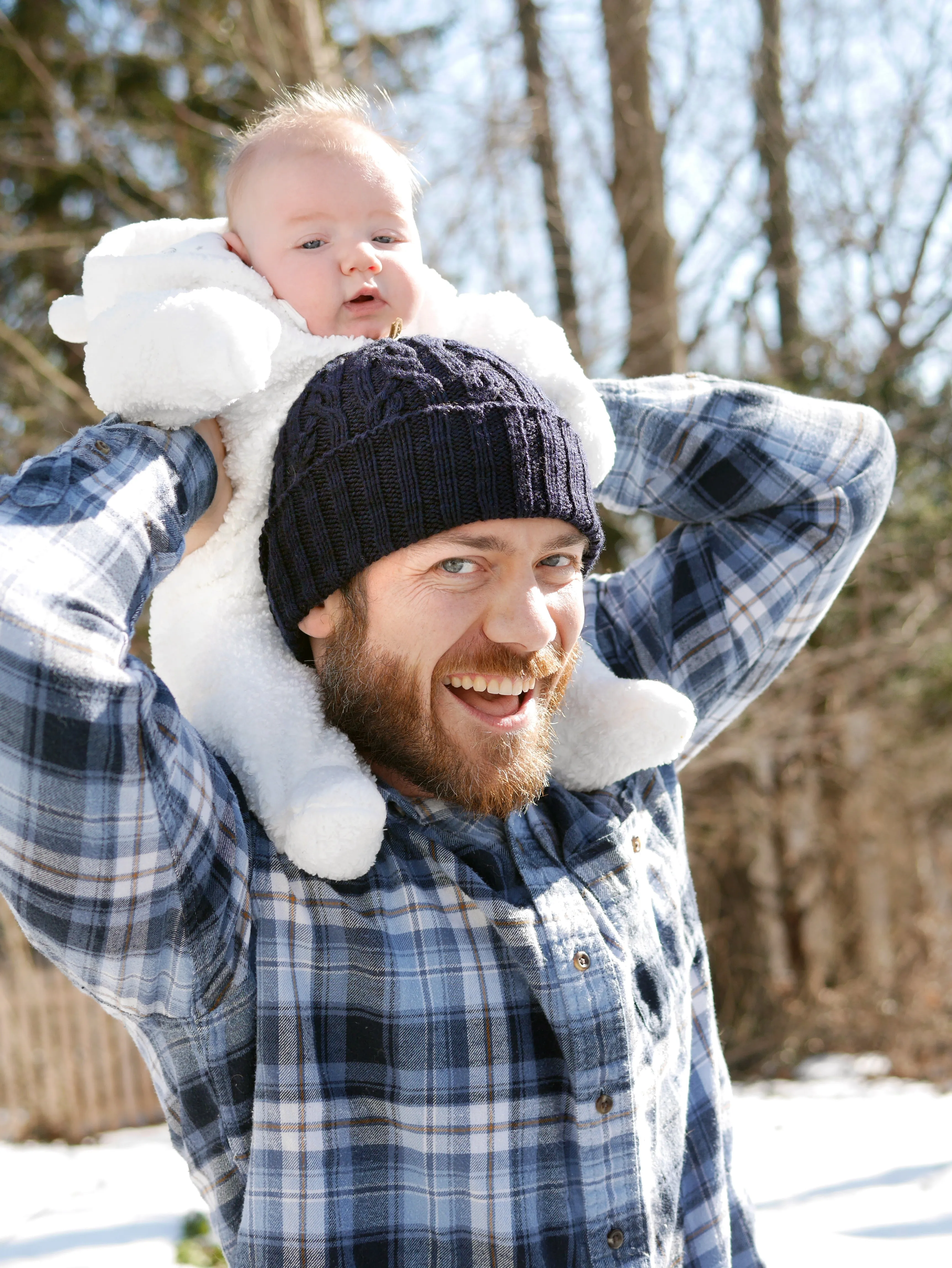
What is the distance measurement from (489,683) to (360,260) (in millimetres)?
673

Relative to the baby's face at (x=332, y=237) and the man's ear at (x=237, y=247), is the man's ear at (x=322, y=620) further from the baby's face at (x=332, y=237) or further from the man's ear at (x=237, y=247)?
the man's ear at (x=237, y=247)

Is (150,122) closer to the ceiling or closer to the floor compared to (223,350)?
closer to the ceiling

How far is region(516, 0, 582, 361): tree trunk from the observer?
6258 millimetres

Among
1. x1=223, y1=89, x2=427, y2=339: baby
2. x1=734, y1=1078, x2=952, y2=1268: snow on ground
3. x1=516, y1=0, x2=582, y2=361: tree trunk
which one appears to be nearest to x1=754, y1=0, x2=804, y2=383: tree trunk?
x1=516, y1=0, x2=582, y2=361: tree trunk

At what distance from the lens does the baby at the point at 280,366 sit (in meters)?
1.34

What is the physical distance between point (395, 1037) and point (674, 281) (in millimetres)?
5460

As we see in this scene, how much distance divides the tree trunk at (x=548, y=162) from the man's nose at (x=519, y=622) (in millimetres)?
4977

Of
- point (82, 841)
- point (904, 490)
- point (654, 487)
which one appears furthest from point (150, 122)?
point (82, 841)

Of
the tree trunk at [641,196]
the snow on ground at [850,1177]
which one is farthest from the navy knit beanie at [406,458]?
the tree trunk at [641,196]

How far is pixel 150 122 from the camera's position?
23.7ft

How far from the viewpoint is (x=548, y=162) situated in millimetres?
6441

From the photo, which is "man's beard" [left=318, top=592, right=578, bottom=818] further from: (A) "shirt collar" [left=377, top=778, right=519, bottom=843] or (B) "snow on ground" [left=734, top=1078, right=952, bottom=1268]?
(B) "snow on ground" [left=734, top=1078, right=952, bottom=1268]

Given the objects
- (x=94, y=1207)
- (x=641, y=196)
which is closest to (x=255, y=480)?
(x=94, y=1207)

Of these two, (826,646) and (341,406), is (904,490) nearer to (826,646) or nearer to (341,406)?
(826,646)
